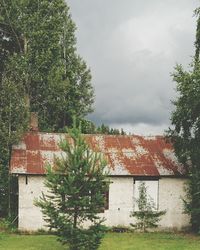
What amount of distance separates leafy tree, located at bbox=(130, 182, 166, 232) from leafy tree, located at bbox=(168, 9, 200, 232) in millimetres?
2224

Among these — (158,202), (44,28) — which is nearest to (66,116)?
(44,28)

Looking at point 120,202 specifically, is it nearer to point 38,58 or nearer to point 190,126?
point 190,126

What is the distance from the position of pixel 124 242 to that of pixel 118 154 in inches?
283

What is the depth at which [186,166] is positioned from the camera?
30000 millimetres

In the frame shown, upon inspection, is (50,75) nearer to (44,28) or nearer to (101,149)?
(44,28)

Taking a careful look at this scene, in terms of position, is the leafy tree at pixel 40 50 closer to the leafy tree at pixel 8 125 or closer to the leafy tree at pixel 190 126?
the leafy tree at pixel 8 125

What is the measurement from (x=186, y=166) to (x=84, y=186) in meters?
11.8

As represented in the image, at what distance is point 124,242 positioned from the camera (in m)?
24.8

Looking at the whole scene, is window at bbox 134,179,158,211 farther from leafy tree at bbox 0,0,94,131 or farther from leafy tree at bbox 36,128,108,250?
leafy tree at bbox 0,0,94,131

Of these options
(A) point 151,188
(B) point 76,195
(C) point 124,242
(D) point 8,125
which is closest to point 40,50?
(D) point 8,125

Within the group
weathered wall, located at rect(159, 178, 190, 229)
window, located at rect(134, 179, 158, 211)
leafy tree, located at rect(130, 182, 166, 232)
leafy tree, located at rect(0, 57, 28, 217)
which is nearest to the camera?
leafy tree, located at rect(130, 182, 166, 232)

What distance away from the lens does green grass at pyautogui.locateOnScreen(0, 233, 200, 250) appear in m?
23.2

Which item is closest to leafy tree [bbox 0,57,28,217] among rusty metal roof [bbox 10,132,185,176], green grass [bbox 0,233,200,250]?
rusty metal roof [bbox 10,132,185,176]

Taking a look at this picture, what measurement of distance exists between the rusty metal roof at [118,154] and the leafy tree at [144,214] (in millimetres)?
1442
